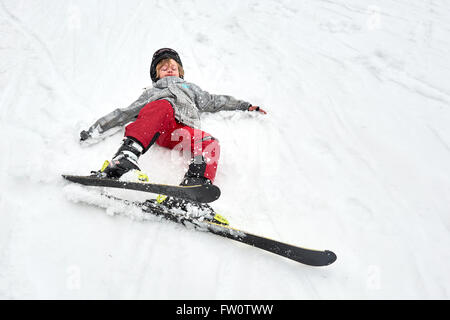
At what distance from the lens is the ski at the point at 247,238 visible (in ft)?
6.34

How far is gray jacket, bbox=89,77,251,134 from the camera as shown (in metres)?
2.75

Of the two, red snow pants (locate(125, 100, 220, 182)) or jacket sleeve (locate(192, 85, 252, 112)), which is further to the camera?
jacket sleeve (locate(192, 85, 252, 112))

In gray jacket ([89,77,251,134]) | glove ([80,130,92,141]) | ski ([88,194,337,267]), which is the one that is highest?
gray jacket ([89,77,251,134])

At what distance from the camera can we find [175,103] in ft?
9.06

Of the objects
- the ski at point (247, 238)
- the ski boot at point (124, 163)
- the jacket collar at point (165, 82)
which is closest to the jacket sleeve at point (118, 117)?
the jacket collar at point (165, 82)

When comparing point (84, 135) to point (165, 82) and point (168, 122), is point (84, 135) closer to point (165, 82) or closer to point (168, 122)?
point (168, 122)

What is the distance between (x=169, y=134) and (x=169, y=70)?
3.52 feet

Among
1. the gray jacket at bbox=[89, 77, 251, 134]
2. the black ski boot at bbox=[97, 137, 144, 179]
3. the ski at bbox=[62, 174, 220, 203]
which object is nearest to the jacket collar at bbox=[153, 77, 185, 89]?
the gray jacket at bbox=[89, 77, 251, 134]

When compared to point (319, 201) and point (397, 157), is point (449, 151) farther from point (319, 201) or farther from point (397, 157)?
point (319, 201)

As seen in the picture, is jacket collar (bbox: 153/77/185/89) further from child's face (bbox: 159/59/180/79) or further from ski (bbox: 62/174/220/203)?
ski (bbox: 62/174/220/203)

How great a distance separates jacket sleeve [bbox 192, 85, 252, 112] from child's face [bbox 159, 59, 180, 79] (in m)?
0.37

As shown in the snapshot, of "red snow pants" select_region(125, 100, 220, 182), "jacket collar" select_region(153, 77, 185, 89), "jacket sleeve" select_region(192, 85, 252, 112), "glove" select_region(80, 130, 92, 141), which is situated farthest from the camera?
"jacket sleeve" select_region(192, 85, 252, 112)

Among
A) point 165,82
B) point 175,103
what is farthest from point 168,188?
point 165,82

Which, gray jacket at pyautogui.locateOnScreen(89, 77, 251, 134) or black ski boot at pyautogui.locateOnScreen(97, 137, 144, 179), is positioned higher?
gray jacket at pyautogui.locateOnScreen(89, 77, 251, 134)
